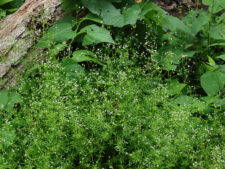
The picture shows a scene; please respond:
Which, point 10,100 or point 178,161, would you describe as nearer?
point 178,161

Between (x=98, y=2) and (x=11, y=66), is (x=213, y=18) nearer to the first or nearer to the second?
(x=98, y=2)

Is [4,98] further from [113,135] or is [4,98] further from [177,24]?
[177,24]

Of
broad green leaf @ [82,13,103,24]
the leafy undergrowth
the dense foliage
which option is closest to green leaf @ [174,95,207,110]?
the dense foliage

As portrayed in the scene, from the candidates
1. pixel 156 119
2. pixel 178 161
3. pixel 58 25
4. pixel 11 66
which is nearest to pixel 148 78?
pixel 156 119

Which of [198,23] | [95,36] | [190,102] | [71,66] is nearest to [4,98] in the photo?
[71,66]

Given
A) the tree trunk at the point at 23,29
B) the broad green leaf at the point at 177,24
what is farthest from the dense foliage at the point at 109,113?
the tree trunk at the point at 23,29

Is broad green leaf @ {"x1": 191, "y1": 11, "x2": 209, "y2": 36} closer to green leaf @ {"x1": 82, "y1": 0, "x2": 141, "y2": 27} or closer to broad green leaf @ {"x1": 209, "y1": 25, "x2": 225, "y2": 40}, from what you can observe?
broad green leaf @ {"x1": 209, "y1": 25, "x2": 225, "y2": 40}

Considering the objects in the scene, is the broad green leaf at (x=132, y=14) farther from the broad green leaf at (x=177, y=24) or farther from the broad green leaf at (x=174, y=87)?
the broad green leaf at (x=174, y=87)
